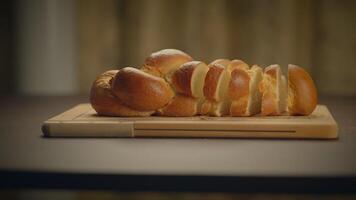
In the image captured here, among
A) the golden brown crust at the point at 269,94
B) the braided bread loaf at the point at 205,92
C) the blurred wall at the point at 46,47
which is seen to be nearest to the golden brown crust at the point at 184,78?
the braided bread loaf at the point at 205,92

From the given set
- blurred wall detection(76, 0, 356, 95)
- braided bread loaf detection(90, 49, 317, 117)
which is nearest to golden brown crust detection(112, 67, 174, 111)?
braided bread loaf detection(90, 49, 317, 117)

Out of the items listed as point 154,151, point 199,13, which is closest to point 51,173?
point 154,151

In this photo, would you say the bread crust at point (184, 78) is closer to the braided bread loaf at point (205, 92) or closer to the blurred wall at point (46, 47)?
the braided bread loaf at point (205, 92)

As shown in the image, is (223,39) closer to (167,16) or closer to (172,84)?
(167,16)

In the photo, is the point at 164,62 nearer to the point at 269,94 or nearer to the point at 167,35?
the point at 269,94

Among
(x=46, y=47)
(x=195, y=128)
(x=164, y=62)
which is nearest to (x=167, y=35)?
(x=46, y=47)

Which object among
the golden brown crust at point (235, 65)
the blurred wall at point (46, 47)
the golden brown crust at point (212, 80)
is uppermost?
the golden brown crust at point (235, 65)
